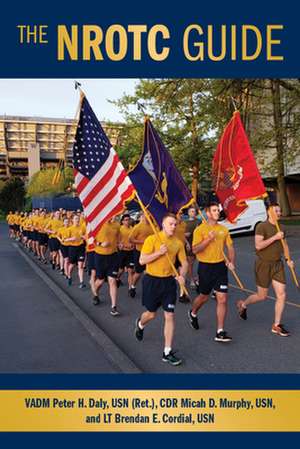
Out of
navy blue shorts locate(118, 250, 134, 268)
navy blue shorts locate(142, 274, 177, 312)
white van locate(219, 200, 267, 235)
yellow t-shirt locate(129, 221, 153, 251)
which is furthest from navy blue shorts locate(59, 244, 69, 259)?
white van locate(219, 200, 267, 235)

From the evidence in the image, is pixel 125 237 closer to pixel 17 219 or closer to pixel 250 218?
pixel 250 218

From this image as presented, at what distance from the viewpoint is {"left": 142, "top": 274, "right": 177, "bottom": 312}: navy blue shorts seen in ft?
15.0

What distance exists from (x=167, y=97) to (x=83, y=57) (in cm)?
1384

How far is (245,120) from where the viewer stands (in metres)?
20.0

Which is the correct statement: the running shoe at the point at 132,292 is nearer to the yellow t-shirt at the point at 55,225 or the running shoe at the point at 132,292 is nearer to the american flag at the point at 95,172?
the american flag at the point at 95,172

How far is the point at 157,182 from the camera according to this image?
17.6 feet

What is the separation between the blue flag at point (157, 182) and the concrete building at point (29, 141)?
86.4 meters

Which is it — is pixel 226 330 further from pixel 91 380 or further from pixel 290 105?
pixel 290 105

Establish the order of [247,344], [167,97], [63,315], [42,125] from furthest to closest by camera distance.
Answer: [42,125], [167,97], [63,315], [247,344]

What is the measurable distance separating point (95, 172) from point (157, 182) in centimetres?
108

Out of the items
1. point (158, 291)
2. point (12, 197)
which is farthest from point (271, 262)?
point (12, 197)

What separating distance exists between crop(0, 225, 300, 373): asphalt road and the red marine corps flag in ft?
5.80

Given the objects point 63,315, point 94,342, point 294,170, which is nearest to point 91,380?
point 94,342

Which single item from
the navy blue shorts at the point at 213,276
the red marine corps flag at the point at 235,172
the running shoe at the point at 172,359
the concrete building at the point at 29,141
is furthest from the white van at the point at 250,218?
the concrete building at the point at 29,141
